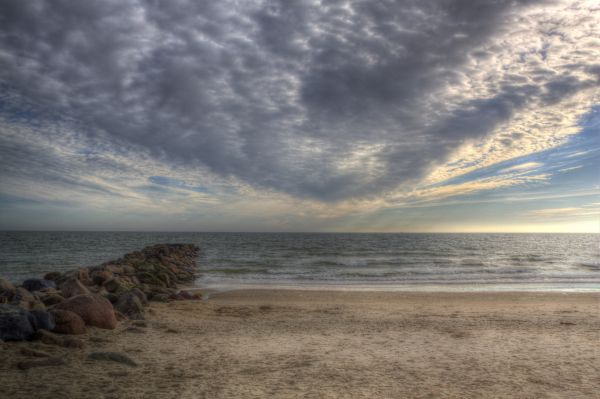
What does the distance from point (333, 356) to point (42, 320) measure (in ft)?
20.8

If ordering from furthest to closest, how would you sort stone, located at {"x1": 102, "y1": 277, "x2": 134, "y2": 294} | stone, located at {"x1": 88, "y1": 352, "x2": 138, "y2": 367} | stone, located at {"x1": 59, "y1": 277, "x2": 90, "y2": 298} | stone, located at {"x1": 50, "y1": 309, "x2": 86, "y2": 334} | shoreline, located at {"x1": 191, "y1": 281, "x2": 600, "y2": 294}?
shoreline, located at {"x1": 191, "y1": 281, "x2": 600, "y2": 294} < stone, located at {"x1": 102, "y1": 277, "x2": 134, "y2": 294} < stone, located at {"x1": 59, "y1": 277, "x2": 90, "y2": 298} < stone, located at {"x1": 50, "y1": 309, "x2": 86, "y2": 334} < stone, located at {"x1": 88, "y1": 352, "x2": 138, "y2": 367}

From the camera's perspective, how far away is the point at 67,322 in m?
8.12

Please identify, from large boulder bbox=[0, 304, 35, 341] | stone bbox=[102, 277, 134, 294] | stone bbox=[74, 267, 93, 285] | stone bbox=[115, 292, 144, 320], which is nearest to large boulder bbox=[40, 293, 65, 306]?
stone bbox=[115, 292, 144, 320]

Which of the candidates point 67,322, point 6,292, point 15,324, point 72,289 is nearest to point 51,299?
point 72,289

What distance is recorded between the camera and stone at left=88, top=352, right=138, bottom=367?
22.3ft

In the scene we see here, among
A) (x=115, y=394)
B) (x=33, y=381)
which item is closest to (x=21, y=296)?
(x=33, y=381)

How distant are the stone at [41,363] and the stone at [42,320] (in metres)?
1.67

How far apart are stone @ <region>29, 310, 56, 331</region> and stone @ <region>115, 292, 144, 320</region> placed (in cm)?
→ 277

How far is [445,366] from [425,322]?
4.18 metres

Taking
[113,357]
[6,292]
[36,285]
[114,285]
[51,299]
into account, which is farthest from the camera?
[36,285]

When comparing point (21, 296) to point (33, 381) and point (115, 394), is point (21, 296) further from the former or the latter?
point (115, 394)

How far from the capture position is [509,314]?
12586 millimetres

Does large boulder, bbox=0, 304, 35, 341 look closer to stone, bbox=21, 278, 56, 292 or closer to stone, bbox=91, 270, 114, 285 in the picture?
stone, bbox=91, 270, 114, 285

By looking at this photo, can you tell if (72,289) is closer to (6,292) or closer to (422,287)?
(6,292)
